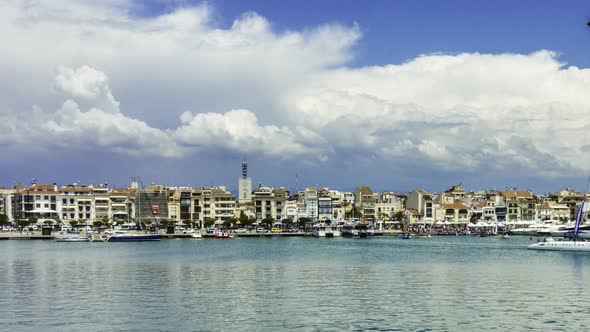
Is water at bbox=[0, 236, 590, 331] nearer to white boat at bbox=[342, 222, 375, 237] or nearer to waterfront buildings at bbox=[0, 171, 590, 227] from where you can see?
white boat at bbox=[342, 222, 375, 237]

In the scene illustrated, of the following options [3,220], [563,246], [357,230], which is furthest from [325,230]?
[563,246]

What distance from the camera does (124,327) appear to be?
2988cm

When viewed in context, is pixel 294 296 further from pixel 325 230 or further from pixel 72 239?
pixel 325 230

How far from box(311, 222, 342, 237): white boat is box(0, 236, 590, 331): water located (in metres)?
74.0

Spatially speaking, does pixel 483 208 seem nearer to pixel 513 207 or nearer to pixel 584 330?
pixel 513 207

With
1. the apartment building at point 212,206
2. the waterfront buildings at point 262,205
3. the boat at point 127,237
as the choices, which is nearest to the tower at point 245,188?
the waterfront buildings at point 262,205

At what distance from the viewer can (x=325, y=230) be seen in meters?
141

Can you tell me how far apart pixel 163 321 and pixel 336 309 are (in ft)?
26.4

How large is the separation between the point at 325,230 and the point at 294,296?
103 meters

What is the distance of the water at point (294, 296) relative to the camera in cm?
3069

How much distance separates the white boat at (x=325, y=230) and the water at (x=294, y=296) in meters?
74.0

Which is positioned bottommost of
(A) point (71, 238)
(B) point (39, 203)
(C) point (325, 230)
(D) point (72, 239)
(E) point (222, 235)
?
(C) point (325, 230)

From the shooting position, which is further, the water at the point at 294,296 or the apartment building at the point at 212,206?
the apartment building at the point at 212,206

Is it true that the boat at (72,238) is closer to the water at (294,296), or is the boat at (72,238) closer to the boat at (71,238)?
the boat at (71,238)
